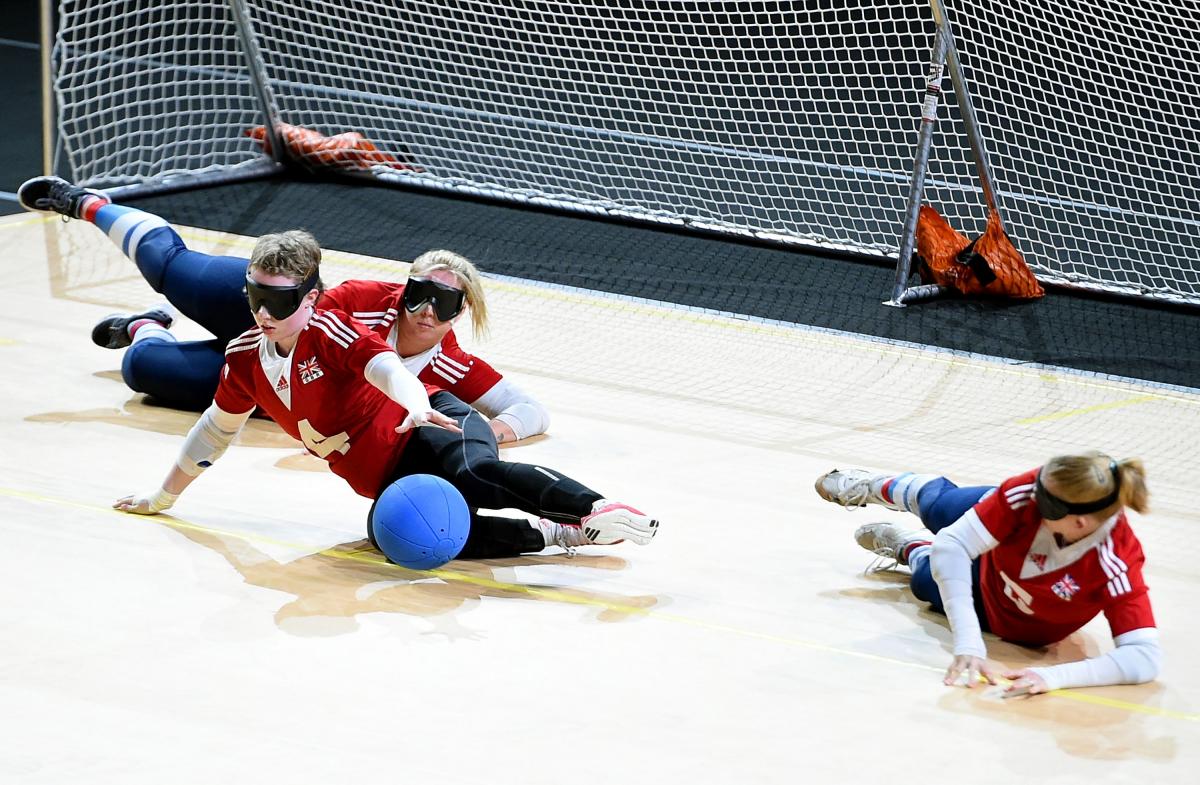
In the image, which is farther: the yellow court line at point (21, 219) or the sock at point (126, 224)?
the yellow court line at point (21, 219)

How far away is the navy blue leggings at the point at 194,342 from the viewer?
552cm

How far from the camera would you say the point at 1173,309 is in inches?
318

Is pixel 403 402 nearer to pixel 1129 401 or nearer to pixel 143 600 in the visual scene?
pixel 143 600

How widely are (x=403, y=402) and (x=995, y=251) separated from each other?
4781mm

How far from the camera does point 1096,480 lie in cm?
342

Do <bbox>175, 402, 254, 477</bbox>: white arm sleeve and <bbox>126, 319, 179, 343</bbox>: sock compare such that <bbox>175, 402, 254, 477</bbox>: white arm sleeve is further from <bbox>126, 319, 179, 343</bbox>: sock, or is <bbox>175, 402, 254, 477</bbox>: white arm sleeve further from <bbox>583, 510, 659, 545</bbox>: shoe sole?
<bbox>126, 319, 179, 343</bbox>: sock

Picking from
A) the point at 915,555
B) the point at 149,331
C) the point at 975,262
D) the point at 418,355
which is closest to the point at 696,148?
the point at 975,262

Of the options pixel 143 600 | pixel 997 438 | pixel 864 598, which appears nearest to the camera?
pixel 143 600

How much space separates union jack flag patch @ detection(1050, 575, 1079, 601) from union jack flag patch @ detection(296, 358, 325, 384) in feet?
6.52

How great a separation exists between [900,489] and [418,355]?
5.57 ft

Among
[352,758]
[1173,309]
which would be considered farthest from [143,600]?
[1173,309]

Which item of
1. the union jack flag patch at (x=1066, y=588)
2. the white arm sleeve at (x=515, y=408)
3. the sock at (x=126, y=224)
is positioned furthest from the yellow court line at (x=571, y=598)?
the sock at (x=126, y=224)

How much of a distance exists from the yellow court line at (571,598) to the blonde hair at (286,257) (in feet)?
2.65

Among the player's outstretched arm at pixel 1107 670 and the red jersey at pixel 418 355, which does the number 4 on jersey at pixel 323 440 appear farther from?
the player's outstretched arm at pixel 1107 670
